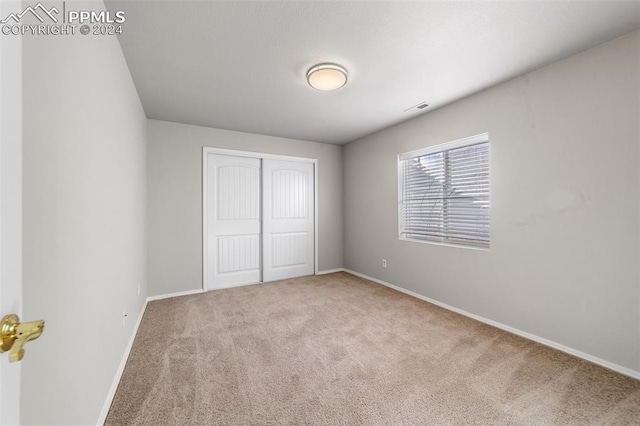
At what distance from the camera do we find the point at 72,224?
45.2 inches

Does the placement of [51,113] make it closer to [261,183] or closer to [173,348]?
[173,348]

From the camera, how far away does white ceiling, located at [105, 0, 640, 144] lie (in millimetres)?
1662

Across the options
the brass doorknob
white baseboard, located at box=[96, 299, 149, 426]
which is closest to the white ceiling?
the brass doorknob

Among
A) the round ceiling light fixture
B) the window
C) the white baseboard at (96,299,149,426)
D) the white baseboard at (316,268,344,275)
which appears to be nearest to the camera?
the white baseboard at (96,299,149,426)

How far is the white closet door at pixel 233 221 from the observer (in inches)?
156

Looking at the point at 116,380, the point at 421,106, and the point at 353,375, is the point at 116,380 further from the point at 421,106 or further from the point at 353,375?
the point at 421,106

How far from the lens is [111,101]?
5.86 ft

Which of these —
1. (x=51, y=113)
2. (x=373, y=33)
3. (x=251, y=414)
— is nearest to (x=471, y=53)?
(x=373, y=33)

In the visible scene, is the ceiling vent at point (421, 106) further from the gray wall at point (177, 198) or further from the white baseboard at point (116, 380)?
the white baseboard at point (116, 380)

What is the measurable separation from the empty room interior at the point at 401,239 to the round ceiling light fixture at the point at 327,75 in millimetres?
18

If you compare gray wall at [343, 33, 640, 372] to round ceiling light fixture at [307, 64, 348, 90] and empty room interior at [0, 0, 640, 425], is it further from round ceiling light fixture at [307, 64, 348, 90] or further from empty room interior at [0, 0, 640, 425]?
round ceiling light fixture at [307, 64, 348, 90]

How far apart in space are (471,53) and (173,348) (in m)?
3.46

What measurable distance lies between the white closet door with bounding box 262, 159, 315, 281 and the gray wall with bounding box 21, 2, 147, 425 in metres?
2.44

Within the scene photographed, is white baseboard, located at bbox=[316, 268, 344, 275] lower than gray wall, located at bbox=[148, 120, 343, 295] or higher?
lower
